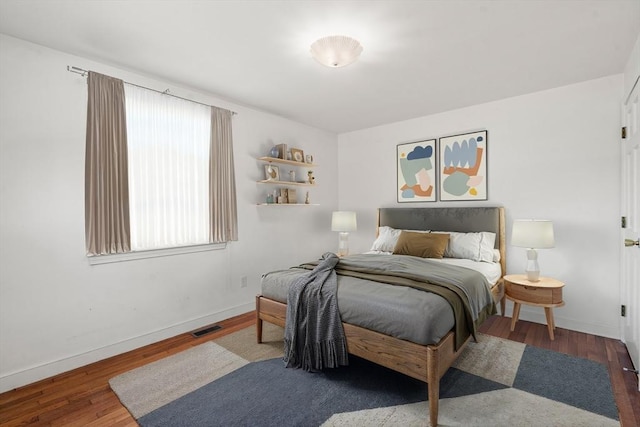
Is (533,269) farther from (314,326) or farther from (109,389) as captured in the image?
(109,389)

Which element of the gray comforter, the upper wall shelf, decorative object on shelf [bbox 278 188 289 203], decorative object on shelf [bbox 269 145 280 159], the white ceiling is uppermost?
the white ceiling

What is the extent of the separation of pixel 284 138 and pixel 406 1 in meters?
2.66

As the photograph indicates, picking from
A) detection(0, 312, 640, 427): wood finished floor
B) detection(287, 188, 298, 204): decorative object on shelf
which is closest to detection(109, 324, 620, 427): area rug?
detection(0, 312, 640, 427): wood finished floor

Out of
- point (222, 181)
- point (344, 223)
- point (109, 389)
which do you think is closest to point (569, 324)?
point (344, 223)

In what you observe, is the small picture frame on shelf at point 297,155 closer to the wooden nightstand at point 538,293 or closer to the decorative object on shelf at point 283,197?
the decorative object on shelf at point 283,197

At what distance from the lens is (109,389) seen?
7.23 ft

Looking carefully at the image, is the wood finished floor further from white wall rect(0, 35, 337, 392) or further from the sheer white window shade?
the sheer white window shade

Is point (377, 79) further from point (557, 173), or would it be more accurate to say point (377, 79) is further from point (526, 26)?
point (557, 173)

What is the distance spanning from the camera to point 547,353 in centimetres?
262

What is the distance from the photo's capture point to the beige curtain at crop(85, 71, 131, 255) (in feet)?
8.38

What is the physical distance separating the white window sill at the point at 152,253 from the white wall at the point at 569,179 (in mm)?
3270

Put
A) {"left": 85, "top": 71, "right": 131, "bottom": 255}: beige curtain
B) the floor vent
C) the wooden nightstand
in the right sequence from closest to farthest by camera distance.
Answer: {"left": 85, "top": 71, "right": 131, "bottom": 255}: beige curtain → the wooden nightstand → the floor vent

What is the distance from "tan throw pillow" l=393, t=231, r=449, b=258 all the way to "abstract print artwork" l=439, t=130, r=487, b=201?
693 mm

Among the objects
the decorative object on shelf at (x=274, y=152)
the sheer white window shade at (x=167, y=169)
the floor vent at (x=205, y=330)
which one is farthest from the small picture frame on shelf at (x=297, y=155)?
the floor vent at (x=205, y=330)
